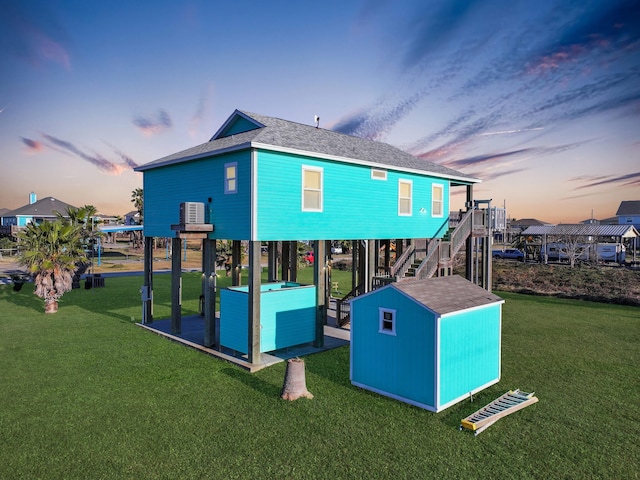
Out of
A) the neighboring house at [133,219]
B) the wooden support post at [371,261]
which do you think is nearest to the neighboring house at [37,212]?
the neighboring house at [133,219]

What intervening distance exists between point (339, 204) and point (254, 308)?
534 cm

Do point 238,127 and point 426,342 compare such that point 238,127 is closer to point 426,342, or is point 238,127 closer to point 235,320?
point 235,320

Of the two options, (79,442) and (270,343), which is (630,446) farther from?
(79,442)

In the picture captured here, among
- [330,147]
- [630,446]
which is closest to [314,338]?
[330,147]

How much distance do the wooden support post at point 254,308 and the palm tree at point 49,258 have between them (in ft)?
45.5

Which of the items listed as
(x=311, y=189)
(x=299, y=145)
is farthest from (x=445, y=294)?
(x=299, y=145)

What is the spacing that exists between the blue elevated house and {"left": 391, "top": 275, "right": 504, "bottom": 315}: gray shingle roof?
9.14 ft

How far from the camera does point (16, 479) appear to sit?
25.6ft

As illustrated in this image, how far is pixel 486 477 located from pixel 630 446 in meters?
3.64

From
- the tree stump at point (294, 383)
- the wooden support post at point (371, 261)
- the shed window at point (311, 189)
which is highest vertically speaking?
the shed window at point (311, 189)

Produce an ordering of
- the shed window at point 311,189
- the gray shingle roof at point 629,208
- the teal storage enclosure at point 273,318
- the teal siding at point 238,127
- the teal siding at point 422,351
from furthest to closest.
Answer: the gray shingle roof at point 629,208 → the teal siding at point 238,127 → the shed window at point 311,189 → the teal storage enclosure at point 273,318 → the teal siding at point 422,351

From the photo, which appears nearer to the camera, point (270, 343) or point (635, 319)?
point (270, 343)

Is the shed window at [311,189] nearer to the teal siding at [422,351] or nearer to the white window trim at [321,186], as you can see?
the white window trim at [321,186]

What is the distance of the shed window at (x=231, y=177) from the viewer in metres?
14.8
